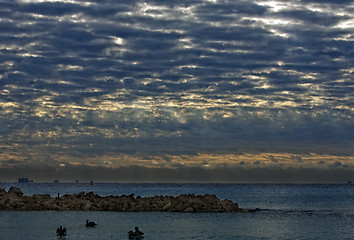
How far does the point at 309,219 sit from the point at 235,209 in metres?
12.4

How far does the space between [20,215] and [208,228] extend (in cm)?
2776

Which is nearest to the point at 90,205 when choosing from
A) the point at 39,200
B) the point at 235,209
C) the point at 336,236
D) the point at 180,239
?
the point at 39,200

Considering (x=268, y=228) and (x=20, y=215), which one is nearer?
(x=268, y=228)

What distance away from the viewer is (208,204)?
78.3m

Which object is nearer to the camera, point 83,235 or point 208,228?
point 83,235

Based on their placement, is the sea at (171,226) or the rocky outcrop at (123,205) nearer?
the sea at (171,226)

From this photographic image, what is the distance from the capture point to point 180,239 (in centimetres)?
4816

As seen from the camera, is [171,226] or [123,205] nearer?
[171,226]

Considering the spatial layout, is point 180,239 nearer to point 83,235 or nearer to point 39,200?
point 83,235

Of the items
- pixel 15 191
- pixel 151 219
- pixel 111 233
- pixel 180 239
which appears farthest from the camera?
pixel 15 191

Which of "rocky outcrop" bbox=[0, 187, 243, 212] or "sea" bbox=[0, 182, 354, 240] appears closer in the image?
"sea" bbox=[0, 182, 354, 240]

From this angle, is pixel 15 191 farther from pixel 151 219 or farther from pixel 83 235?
pixel 83 235

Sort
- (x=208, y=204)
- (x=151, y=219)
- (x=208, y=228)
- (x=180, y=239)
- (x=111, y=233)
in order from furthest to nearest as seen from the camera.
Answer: (x=208, y=204)
(x=151, y=219)
(x=208, y=228)
(x=111, y=233)
(x=180, y=239)

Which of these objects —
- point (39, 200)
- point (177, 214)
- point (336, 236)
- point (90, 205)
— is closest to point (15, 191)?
point (39, 200)
